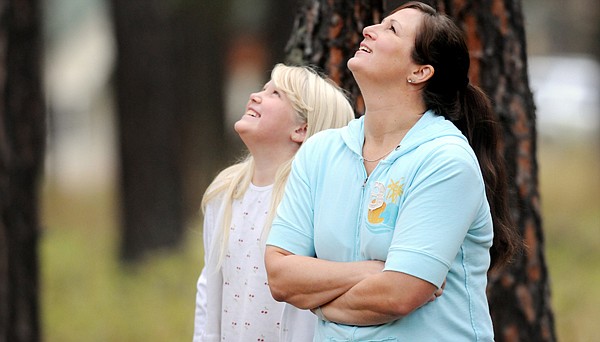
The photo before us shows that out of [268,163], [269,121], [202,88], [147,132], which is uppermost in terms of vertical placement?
[269,121]

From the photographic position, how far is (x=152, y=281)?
11781 millimetres

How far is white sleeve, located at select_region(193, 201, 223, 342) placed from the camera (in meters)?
3.86

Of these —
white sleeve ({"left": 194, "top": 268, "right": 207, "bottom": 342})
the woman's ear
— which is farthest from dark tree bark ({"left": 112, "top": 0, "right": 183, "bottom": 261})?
the woman's ear

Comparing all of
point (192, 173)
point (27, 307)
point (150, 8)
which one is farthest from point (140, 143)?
point (192, 173)

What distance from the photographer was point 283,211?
10.9ft

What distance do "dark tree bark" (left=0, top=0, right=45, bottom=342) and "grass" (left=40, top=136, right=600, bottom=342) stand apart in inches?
50.4

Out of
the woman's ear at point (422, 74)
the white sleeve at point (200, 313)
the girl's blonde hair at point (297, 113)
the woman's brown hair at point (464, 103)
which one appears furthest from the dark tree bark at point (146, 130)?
the woman's ear at point (422, 74)

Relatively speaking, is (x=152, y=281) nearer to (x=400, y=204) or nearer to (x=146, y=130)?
(x=146, y=130)

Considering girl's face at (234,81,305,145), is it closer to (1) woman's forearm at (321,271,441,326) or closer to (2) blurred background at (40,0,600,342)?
(1) woman's forearm at (321,271,441,326)

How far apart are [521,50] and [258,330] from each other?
196 cm

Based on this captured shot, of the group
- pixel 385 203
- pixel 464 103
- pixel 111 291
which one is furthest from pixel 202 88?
pixel 385 203

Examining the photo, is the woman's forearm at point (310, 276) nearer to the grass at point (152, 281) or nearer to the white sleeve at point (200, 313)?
the white sleeve at point (200, 313)

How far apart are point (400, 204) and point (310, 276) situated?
32cm

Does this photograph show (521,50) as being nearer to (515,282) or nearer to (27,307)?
(515,282)
